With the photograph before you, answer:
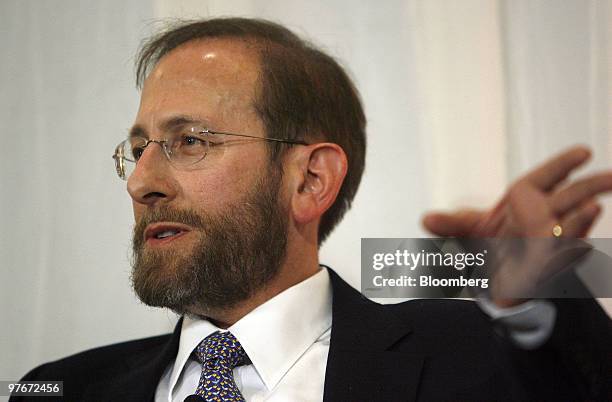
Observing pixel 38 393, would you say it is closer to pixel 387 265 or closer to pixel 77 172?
pixel 77 172

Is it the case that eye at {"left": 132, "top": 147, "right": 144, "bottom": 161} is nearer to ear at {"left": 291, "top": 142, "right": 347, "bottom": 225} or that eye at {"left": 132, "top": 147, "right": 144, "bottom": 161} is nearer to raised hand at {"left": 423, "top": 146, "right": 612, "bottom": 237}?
ear at {"left": 291, "top": 142, "right": 347, "bottom": 225}

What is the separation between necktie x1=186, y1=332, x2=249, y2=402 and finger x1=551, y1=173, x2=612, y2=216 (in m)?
0.71

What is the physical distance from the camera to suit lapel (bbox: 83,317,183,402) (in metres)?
1.75

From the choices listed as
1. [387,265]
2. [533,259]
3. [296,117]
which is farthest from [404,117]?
[533,259]

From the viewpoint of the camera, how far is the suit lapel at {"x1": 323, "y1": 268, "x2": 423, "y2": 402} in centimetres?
159

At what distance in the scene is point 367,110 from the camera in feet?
6.21

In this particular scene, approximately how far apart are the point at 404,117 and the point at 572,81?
0.37m

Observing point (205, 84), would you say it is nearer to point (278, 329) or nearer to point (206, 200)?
point (206, 200)

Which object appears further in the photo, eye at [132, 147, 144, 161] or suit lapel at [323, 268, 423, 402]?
eye at [132, 147, 144, 161]

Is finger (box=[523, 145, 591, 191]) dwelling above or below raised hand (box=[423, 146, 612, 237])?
above

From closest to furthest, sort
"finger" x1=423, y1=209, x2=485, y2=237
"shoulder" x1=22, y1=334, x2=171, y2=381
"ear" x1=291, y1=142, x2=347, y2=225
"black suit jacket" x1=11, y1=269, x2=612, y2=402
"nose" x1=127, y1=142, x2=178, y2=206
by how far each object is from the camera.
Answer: "black suit jacket" x1=11, y1=269, x2=612, y2=402 → "finger" x1=423, y1=209, x2=485, y2=237 → "nose" x1=127, y1=142, x2=178, y2=206 → "ear" x1=291, y1=142, x2=347, y2=225 → "shoulder" x1=22, y1=334, x2=171, y2=381

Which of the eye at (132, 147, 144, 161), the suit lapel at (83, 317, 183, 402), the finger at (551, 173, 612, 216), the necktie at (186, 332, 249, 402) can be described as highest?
the eye at (132, 147, 144, 161)

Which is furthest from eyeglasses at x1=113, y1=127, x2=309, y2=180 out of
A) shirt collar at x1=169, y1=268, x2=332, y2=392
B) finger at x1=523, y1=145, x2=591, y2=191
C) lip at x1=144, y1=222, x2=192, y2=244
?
finger at x1=523, y1=145, x2=591, y2=191

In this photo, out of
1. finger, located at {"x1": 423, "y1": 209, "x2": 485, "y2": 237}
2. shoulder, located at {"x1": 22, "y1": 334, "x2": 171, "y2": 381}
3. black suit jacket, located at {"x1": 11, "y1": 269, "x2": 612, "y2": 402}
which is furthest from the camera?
shoulder, located at {"x1": 22, "y1": 334, "x2": 171, "y2": 381}
